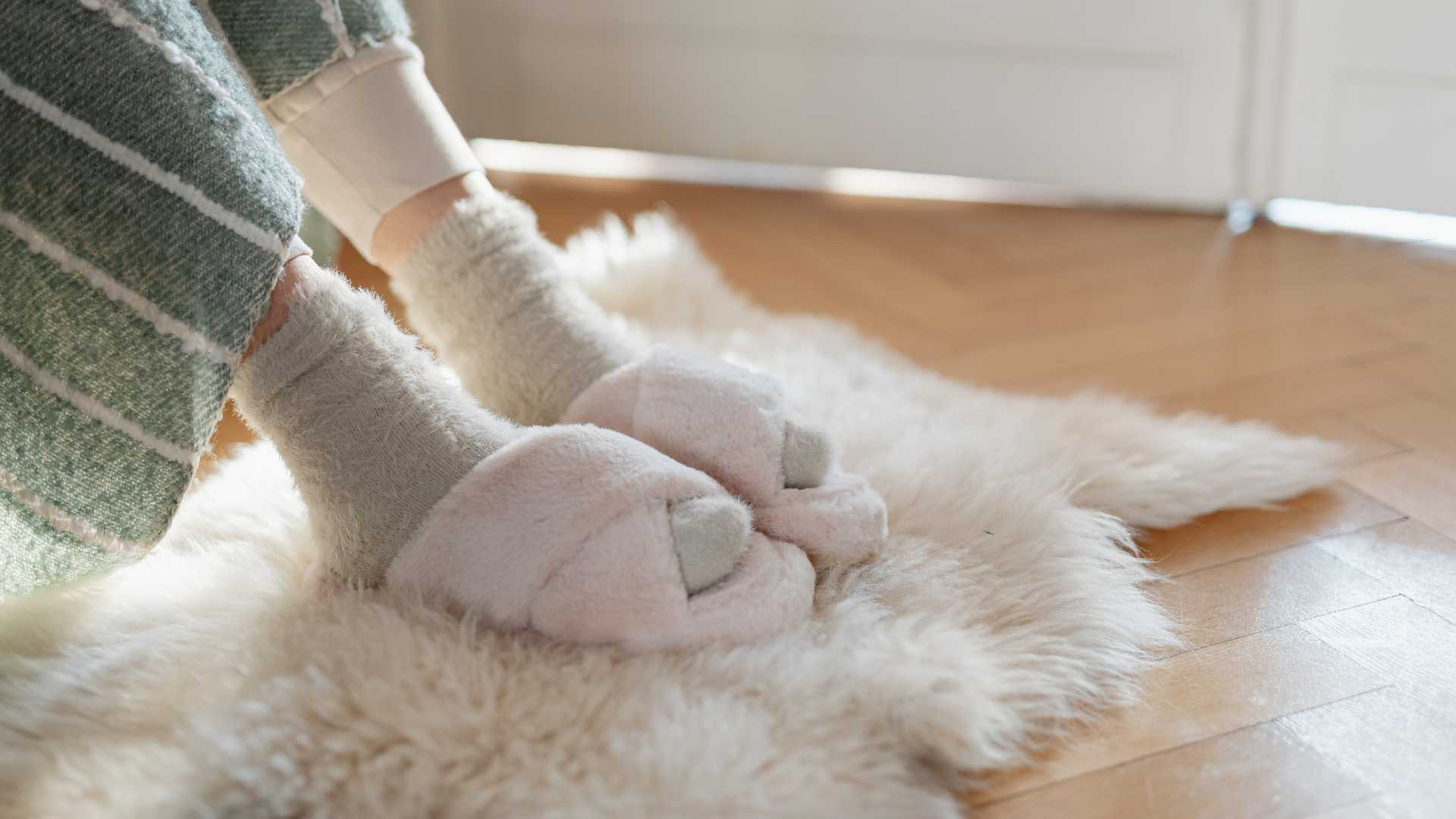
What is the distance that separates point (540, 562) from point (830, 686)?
0.52ft

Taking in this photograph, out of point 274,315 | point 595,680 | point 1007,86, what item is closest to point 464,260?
point 274,315

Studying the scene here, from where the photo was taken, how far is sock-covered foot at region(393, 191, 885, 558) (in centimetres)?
75

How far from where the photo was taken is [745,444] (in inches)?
29.4

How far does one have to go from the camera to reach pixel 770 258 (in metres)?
1.59

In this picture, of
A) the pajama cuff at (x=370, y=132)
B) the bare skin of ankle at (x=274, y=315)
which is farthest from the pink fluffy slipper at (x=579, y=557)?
the pajama cuff at (x=370, y=132)

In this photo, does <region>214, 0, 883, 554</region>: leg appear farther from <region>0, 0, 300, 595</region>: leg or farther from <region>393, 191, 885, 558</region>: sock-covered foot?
<region>0, 0, 300, 595</region>: leg

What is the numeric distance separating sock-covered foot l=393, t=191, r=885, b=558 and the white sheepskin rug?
49 mm

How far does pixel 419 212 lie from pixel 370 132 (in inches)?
2.3

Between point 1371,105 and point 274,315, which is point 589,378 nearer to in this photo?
point 274,315

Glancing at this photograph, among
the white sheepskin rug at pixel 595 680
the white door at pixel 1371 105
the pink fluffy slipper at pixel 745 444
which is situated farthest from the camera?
the white door at pixel 1371 105

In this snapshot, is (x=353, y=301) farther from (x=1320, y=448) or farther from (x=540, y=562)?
(x=1320, y=448)

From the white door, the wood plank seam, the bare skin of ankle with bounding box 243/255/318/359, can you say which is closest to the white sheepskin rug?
the wood plank seam

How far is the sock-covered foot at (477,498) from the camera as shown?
0.67 metres

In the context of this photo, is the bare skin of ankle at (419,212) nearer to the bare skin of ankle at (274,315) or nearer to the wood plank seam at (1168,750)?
the bare skin of ankle at (274,315)
